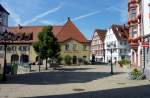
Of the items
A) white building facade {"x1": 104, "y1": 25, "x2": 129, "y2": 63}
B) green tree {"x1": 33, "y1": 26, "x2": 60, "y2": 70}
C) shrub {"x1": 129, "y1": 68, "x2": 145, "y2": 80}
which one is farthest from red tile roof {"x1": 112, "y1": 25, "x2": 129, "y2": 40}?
shrub {"x1": 129, "y1": 68, "x2": 145, "y2": 80}

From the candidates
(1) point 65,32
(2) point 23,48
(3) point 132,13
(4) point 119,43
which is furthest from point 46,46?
(4) point 119,43

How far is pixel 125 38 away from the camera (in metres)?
105

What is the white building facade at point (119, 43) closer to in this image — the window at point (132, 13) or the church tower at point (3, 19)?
the window at point (132, 13)

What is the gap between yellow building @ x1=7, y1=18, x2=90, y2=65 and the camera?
84.1m

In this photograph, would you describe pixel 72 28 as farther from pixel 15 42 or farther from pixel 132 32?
pixel 132 32

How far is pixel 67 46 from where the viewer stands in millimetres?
84625

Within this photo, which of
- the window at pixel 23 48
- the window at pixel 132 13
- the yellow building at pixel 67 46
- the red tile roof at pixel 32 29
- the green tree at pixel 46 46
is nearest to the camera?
the window at pixel 132 13

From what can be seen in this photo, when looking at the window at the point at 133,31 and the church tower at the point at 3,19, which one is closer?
the church tower at the point at 3,19

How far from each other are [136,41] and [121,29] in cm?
5638

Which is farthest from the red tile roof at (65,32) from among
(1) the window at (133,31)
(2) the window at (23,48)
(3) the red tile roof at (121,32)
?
(1) the window at (133,31)

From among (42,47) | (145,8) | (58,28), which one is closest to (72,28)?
(58,28)

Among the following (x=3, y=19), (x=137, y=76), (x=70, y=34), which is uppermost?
(x=70, y=34)

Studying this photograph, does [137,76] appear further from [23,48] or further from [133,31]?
[23,48]

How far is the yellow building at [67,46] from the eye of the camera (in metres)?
84.1
